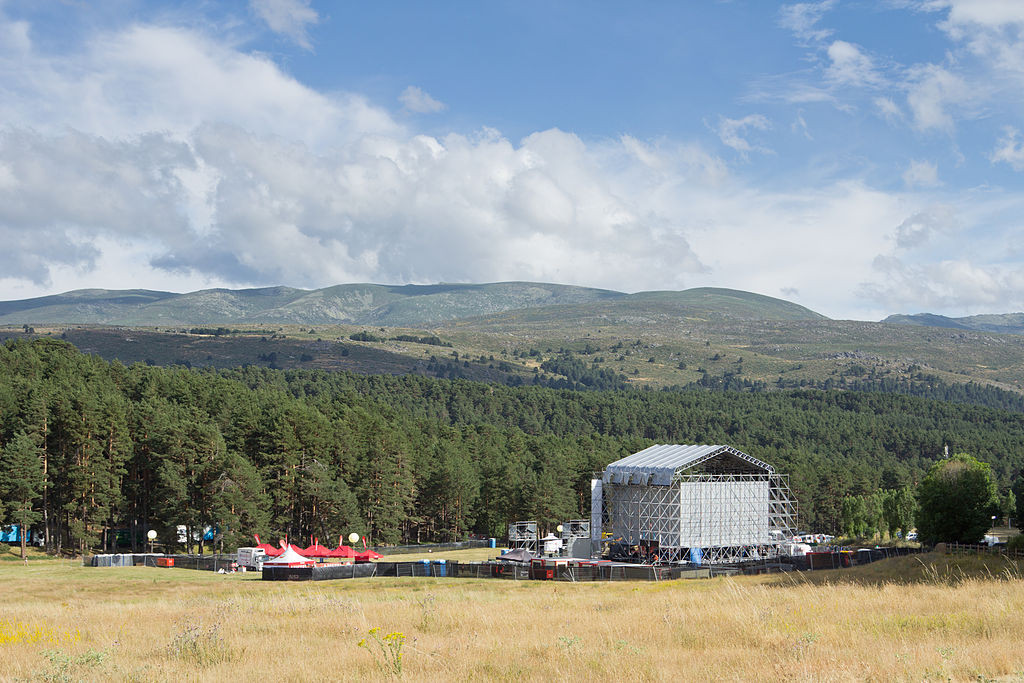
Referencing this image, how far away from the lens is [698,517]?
8019 cm

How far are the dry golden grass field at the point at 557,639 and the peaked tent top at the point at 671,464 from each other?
53767mm

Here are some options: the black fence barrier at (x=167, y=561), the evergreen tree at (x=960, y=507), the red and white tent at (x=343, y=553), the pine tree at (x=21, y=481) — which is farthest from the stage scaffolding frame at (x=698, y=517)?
the pine tree at (x=21, y=481)

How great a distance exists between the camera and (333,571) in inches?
2076

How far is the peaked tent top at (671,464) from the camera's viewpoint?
259ft

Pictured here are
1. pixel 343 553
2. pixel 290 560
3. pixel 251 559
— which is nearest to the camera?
pixel 290 560

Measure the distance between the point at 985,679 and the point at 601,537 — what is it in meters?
79.1

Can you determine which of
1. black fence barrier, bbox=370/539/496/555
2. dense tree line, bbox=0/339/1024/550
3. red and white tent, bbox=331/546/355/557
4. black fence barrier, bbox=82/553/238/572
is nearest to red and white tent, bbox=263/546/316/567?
Result: black fence barrier, bbox=82/553/238/572

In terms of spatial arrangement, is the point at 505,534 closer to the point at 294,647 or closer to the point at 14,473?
the point at 14,473

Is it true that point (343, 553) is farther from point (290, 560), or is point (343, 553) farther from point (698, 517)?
point (698, 517)

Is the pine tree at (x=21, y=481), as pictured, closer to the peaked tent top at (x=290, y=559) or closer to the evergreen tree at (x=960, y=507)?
the peaked tent top at (x=290, y=559)

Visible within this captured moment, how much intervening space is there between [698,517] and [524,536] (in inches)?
775

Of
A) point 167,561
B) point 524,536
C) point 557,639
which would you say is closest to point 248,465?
point 167,561

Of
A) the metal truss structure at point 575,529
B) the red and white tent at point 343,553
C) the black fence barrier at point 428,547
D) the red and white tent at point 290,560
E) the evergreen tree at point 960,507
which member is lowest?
the black fence barrier at point 428,547

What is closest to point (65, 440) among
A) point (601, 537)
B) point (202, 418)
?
point (202, 418)
